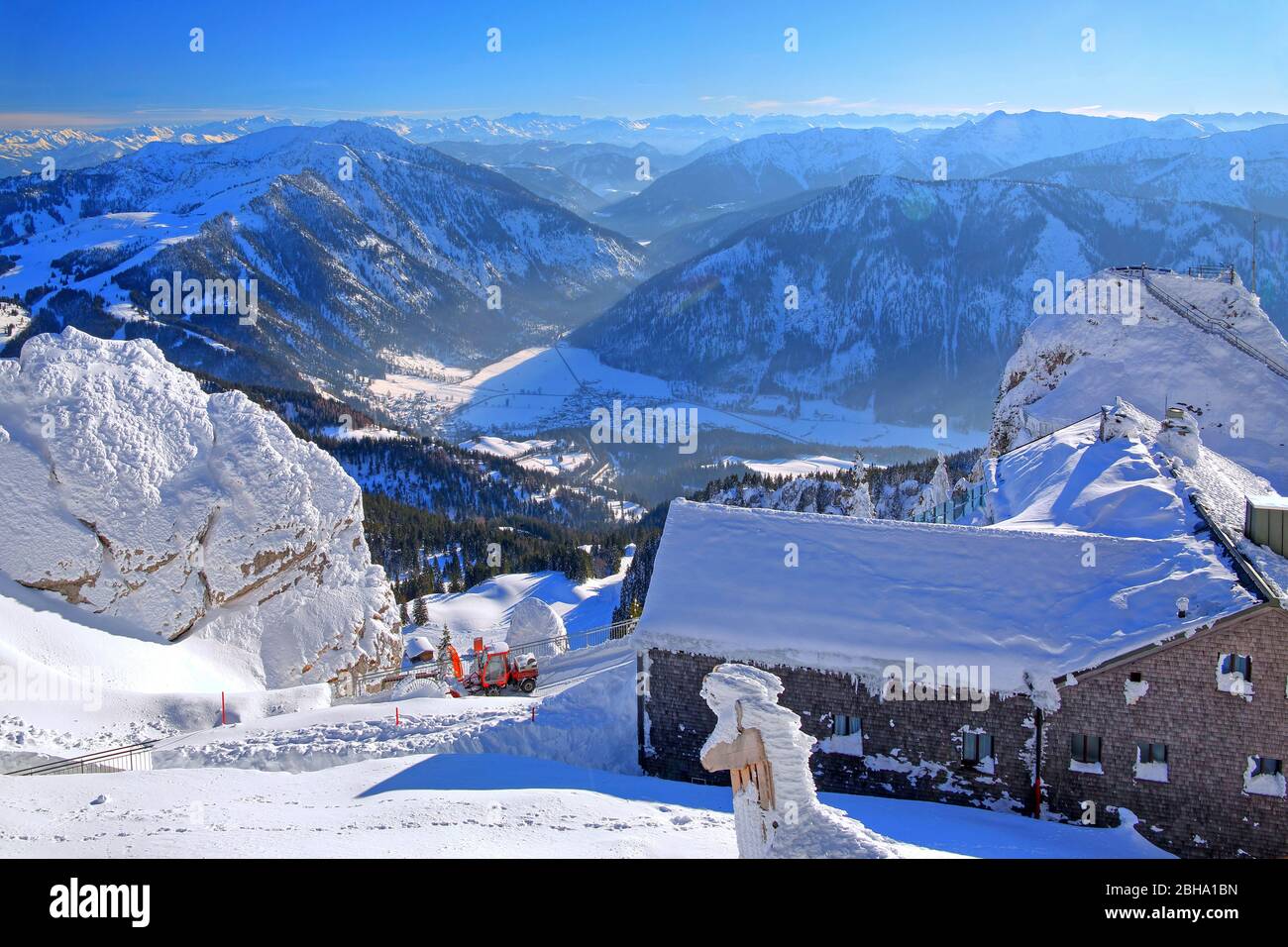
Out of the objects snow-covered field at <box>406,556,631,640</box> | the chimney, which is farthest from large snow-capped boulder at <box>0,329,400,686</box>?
snow-covered field at <box>406,556,631,640</box>

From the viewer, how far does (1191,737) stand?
74.9 feet

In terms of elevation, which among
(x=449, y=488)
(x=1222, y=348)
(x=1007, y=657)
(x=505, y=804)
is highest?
(x=1222, y=348)

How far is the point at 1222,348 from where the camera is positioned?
52.0 m

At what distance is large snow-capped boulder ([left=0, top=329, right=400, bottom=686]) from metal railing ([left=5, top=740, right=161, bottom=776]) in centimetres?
1409

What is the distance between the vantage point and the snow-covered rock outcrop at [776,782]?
12.7 metres

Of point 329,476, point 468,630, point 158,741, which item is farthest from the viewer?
point 468,630

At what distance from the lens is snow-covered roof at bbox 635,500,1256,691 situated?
24031 millimetres

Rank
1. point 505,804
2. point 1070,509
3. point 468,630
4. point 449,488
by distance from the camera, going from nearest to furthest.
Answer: point 505,804 → point 1070,509 → point 468,630 → point 449,488

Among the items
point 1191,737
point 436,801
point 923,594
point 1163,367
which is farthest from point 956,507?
point 436,801

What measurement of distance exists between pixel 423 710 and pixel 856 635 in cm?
1348

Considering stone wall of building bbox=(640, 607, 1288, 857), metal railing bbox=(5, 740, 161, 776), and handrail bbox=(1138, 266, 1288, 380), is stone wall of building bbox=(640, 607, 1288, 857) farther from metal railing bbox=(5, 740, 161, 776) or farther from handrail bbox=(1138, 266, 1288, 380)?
handrail bbox=(1138, 266, 1288, 380)

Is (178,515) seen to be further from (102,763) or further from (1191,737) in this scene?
(1191,737)
